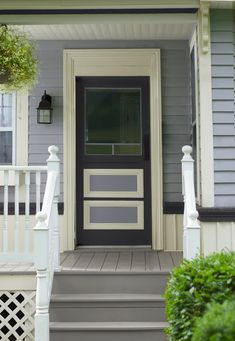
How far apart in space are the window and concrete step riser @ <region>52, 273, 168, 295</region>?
188cm

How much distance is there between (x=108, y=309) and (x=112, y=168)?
1.99 metres

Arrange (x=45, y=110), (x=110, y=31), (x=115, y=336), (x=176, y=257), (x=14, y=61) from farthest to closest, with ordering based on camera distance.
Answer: (x=45, y=110) < (x=110, y=31) < (x=176, y=257) < (x=14, y=61) < (x=115, y=336)

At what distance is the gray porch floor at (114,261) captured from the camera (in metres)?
4.16

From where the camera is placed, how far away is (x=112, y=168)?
5.35 m

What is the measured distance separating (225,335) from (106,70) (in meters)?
3.99

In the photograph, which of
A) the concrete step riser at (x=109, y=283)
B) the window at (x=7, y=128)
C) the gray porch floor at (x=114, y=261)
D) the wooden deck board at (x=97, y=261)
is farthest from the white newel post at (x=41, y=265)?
the window at (x=7, y=128)

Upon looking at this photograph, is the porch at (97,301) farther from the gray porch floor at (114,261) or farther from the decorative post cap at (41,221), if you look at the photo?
the decorative post cap at (41,221)

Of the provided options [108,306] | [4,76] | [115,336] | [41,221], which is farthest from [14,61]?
[115,336]

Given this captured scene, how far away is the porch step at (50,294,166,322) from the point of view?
376 centimetres

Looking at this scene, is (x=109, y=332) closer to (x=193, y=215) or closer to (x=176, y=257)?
(x=193, y=215)

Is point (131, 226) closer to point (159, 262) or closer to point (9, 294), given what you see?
point (159, 262)

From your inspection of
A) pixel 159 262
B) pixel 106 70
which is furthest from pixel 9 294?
pixel 106 70

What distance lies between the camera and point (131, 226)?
5340 mm

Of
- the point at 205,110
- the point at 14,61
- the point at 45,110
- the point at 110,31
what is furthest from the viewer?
the point at 45,110
